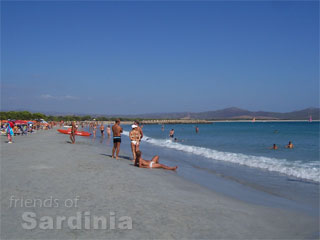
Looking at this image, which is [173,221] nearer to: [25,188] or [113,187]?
[113,187]

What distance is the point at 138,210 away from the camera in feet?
17.4

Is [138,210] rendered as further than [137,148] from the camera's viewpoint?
No

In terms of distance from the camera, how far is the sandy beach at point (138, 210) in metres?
4.31

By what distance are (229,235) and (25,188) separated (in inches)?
175

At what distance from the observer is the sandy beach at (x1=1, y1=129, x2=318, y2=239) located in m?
4.31

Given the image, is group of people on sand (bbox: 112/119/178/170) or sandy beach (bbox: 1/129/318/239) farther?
group of people on sand (bbox: 112/119/178/170)

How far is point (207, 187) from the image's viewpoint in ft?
27.5

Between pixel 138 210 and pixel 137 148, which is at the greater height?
pixel 137 148

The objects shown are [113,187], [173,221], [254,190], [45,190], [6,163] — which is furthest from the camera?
[6,163]

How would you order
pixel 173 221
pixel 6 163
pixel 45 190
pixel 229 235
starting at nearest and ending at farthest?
pixel 229 235 → pixel 173 221 → pixel 45 190 → pixel 6 163

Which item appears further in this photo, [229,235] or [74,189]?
[74,189]

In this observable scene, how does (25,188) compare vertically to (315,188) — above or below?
above

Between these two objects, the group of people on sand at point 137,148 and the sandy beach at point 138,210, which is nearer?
the sandy beach at point 138,210

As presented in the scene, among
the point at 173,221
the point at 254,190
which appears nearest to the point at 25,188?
the point at 173,221
